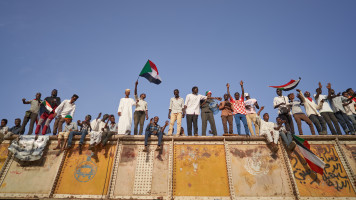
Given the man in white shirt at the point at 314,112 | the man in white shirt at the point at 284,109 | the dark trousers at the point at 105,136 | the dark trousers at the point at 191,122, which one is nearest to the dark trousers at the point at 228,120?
the dark trousers at the point at 191,122

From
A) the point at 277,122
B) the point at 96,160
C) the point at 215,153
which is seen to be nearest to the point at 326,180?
the point at 277,122

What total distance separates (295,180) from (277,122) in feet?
7.71

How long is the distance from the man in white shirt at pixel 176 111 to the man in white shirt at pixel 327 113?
687 cm

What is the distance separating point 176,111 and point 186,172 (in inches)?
114

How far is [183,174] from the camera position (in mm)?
7289

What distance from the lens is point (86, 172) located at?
733 centimetres

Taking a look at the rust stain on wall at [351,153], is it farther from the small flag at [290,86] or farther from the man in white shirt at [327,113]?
the small flag at [290,86]

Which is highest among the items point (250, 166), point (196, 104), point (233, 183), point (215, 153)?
point (196, 104)

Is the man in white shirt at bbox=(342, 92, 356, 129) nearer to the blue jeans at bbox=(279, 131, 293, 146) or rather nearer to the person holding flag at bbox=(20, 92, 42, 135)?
the blue jeans at bbox=(279, 131, 293, 146)

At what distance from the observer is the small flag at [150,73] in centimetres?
1041

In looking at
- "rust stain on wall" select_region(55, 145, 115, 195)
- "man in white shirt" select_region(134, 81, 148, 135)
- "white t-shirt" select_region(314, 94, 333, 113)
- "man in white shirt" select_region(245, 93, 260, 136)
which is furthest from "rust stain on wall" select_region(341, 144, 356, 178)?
"rust stain on wall" select_region(55, 145, 115, 195)

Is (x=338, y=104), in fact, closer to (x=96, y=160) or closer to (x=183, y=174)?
(x=183, y=174)

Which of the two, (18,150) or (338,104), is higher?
(338,104)

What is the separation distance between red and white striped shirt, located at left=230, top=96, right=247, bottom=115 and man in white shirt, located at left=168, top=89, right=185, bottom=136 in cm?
256
